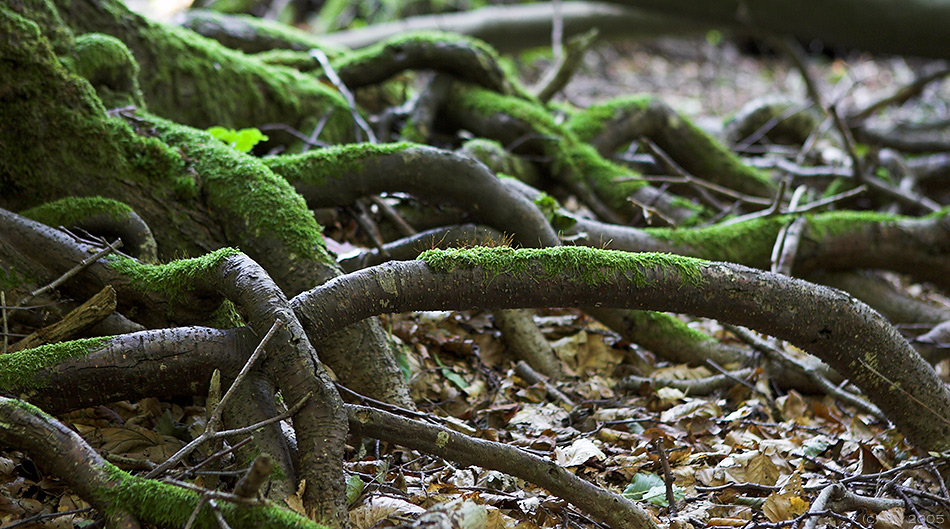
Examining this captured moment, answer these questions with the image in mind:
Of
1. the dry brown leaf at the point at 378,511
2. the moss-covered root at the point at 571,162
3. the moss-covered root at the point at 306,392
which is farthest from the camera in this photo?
the moss-covered root at the point at 571,162

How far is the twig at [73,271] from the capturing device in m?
2.62

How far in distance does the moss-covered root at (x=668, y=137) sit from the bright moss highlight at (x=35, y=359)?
4.19 meters

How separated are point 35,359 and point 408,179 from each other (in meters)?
1.79

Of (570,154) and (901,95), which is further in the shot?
(901,95)

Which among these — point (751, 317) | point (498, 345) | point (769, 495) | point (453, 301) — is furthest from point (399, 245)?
point (769, 495)

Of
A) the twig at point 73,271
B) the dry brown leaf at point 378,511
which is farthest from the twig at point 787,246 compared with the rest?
the twig at point 73,271

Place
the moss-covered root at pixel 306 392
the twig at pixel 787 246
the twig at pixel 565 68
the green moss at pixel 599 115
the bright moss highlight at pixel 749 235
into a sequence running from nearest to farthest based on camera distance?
the moss-covered root at pixel 306 392 → the twig at pixel 787 246 → the bright moss highlight at pixel 749 235 → the green moss at pixel 599 115 → the twig at pixel 565 68

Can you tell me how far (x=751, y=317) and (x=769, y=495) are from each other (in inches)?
28.6

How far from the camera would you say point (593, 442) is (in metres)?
3.18

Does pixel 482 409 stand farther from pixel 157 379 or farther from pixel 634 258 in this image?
pixel 157 379

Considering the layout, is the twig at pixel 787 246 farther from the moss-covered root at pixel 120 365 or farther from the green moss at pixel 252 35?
the green moss at pixel 252 35

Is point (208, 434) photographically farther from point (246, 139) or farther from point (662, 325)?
point (662, 325)

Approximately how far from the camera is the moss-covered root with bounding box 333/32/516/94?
209 inches

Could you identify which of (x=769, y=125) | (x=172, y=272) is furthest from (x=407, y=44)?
(x=769, y=125)
